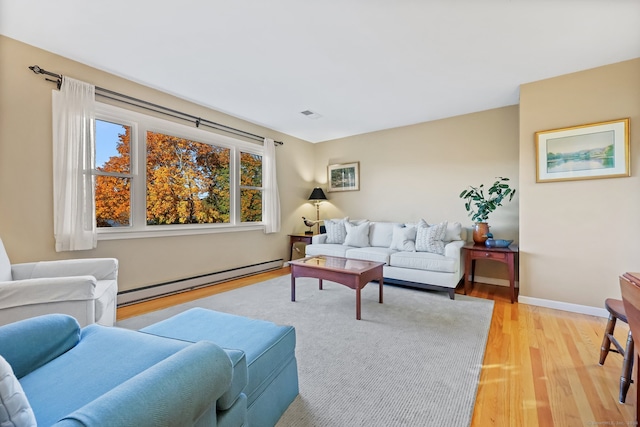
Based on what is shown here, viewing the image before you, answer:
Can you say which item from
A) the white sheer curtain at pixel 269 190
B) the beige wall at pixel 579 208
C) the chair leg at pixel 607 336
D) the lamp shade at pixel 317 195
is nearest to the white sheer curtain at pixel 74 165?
the white sheer curtain at pixel 269 190

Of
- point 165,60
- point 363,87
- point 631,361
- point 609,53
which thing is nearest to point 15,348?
A: point 165,60

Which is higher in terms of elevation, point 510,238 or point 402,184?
point 402,184

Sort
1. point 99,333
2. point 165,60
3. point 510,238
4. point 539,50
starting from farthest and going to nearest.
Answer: point 510,238 → point 165,60 → point 539,50 → point 99,333

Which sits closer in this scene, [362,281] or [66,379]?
[66,379]

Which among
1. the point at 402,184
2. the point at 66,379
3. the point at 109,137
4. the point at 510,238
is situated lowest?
the point at 66,379

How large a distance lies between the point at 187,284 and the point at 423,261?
10.2 feet

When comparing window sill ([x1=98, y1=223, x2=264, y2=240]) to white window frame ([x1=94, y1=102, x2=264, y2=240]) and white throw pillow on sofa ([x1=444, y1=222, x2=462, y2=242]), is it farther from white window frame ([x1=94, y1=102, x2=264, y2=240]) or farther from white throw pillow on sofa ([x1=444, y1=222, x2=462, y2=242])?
white throw pillow on sofa ([x1=444, y1=222, x2=462, y2=242])

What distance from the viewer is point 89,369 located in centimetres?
102

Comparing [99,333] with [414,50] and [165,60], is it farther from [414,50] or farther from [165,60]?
[414,50]

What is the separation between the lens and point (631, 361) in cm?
153

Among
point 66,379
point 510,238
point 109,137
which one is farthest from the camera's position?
point 510,238

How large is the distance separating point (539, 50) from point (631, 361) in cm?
254

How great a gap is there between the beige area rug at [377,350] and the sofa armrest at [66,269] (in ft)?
1.74

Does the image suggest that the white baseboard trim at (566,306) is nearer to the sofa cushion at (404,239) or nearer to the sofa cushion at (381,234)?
the sofa cushion at (404,239)
